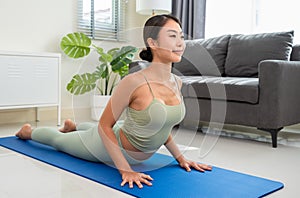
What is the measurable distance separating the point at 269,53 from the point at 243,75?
294 mm

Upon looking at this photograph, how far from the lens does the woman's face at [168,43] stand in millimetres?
1562

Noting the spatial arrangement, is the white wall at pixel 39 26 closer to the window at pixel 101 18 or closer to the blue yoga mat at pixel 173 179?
the window at pixel 101 18

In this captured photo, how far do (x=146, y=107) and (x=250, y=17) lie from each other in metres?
2.82

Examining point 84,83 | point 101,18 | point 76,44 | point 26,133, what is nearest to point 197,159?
point 84,83

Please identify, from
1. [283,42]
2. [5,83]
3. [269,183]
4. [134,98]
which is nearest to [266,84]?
[283,42]

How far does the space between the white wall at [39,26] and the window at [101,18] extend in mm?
108

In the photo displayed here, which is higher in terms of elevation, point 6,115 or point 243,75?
point 243,75

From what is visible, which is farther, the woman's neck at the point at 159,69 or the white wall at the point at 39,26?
the white wall at the point at 39,26

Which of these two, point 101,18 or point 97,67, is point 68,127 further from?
point 101,18

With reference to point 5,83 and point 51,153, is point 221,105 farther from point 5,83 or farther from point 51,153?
point 5,83

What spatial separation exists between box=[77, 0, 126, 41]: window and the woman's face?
2436 mm

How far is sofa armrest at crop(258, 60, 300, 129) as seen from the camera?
8.19ft

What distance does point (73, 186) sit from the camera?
1.54 meters

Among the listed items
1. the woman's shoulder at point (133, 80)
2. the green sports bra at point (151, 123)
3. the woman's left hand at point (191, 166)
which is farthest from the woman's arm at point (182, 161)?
the woman's shoulder at point (133, 80)
